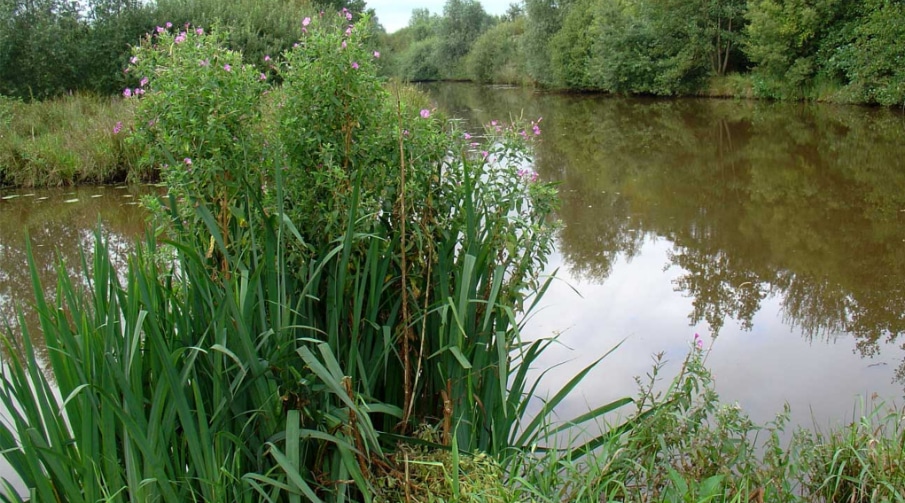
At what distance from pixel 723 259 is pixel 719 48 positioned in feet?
61.4

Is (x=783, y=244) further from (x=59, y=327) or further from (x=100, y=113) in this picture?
(x=100, y=113)

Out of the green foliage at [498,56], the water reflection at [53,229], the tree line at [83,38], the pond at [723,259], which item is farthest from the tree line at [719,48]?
the water reflection at [53,229]

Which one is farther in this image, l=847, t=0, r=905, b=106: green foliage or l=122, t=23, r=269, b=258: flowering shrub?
l=847, t=0, r=905, b=106: green foliage

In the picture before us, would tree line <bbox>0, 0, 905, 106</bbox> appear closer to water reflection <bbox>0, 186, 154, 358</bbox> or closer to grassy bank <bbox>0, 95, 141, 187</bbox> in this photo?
grassy bank <bbox>0, 95, 141, 187</bbox>

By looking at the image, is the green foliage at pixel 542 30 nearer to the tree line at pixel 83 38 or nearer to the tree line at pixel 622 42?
the tree line at pixel 622 42

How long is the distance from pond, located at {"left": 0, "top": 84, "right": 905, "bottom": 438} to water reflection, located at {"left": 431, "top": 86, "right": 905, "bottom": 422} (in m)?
0.02

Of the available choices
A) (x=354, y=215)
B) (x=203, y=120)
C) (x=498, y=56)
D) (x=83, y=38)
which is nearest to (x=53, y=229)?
(x=203, y=120)

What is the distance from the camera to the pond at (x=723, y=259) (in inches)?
142

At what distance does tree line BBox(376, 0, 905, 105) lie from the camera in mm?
16938

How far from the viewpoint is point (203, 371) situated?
218 centimetres

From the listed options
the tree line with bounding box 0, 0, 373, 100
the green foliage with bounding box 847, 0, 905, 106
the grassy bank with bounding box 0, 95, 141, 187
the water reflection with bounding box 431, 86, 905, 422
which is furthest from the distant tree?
the grassy bank with bounding box 0, 95, 141, 187

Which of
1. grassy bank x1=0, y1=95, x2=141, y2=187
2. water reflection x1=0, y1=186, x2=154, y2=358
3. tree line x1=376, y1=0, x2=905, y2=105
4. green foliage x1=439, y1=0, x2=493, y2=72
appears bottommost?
water reflection x1=0, y1=186, x2=154, y2=358

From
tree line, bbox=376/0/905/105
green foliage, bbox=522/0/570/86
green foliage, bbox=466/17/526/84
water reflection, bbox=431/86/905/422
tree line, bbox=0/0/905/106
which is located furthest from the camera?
green foliage, bbox=466/17/526/84

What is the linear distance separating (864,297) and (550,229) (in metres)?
3.09
